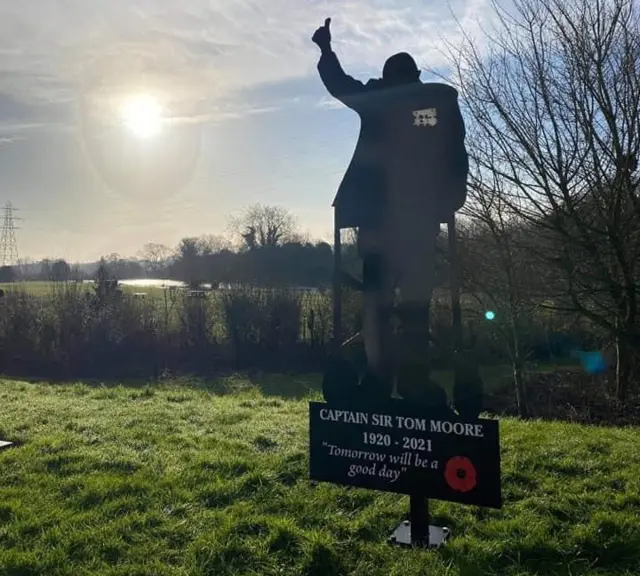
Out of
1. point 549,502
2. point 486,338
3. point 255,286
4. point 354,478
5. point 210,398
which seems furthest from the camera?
point 255,286

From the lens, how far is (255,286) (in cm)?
2042

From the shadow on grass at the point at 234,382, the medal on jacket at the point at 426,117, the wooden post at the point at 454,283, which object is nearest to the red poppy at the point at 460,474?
the wooden post at the point at 454,283

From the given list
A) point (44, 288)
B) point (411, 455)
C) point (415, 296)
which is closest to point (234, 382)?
point (44, 288)

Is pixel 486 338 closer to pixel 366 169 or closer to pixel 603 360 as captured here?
pixel 603 360

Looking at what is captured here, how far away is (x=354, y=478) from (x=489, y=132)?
5.48m

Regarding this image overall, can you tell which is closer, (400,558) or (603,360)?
(400,558)

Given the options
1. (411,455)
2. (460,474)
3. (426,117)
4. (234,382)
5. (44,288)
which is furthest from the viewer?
(44,288)

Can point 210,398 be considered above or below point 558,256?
below

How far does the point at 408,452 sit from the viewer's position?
338 cm

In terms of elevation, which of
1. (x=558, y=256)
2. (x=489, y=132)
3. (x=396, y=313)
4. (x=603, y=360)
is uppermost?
(x=489, y=132)

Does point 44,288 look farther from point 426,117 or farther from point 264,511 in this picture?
point 426,117

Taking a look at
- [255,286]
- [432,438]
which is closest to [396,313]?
[432,438]

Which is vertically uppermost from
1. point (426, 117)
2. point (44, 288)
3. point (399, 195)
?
point (426, 117)

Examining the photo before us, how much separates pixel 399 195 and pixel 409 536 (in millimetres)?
2028
